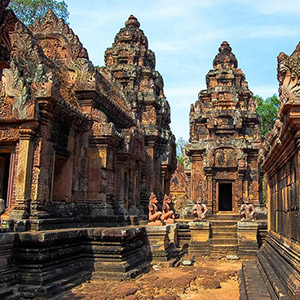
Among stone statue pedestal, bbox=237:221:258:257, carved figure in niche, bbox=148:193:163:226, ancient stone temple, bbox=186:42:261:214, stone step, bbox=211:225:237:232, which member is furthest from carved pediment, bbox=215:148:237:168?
carved figure in niche, bbox=148:193:163:226

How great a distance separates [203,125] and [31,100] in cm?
1586

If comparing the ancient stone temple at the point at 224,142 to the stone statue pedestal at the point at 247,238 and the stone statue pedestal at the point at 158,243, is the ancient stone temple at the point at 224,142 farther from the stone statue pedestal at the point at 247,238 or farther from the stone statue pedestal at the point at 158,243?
the stone statue pedestal at the point at 158,243

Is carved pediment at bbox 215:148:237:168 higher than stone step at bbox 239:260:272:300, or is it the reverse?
carved pediment at bbox 215:148:237:168

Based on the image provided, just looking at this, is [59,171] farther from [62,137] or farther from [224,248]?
[224,248]

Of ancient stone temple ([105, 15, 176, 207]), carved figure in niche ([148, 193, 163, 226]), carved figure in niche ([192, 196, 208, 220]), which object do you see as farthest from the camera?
ancient stone temple ([105, 15, 176, 207])

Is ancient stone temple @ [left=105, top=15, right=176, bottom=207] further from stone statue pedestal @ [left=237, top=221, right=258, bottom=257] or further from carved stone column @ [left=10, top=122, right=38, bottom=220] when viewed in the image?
carved stone column @ [left=10, top=122, right=38, bottom=220]

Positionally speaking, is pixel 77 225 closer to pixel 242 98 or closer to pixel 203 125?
pixel 203 125

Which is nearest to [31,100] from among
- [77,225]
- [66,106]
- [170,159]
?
[66,106]

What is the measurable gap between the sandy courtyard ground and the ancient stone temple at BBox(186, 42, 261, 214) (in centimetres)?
1163

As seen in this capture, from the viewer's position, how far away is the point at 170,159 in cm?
2036

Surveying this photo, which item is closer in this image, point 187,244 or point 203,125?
point 187,244

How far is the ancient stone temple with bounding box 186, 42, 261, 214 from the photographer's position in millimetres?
20703

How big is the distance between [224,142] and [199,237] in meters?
8.67

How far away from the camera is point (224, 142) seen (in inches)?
824
